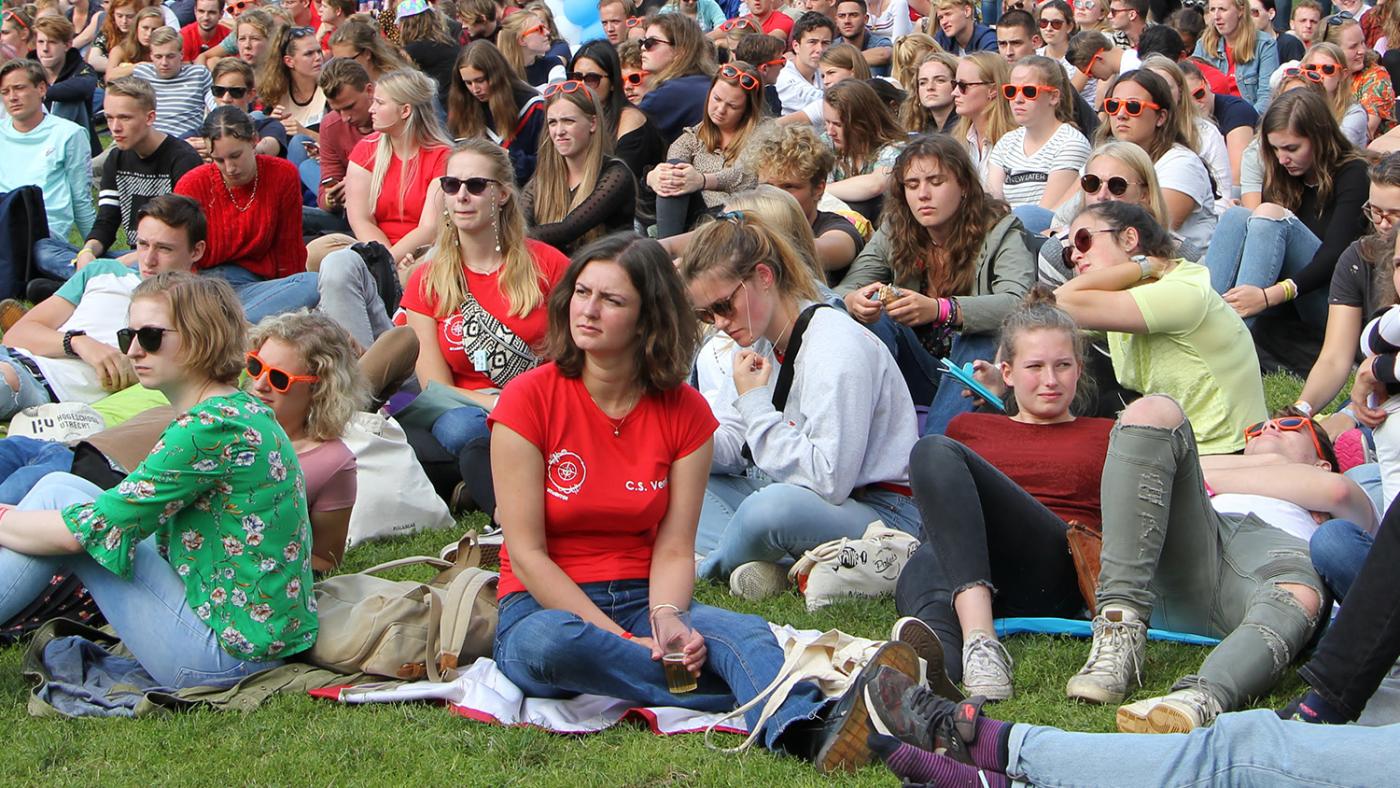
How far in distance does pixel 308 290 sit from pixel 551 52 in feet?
18.9

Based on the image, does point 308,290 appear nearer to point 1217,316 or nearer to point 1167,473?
point 1217,316

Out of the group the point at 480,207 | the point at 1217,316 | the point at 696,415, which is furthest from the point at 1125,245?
the point at 480,207

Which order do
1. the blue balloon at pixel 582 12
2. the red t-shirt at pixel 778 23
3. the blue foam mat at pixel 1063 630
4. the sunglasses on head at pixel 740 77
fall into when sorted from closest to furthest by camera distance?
the blue foam mat at pixel 1063 630 < the sunglasses on head at pixel 740 77 < the red t-shirt at pixel 778 23 < the blue balloon at pixel 582 12

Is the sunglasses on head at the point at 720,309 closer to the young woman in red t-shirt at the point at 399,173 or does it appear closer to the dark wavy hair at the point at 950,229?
the dark wavy hair at the point at 950,229

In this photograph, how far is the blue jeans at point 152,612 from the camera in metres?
4.41

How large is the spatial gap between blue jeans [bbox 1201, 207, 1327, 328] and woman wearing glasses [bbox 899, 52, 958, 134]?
93.9 inches

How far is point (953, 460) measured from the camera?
4418 millimetres

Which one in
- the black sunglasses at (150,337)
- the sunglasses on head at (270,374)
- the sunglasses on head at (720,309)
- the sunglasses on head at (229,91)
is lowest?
the sunglasses on head at (270,374)

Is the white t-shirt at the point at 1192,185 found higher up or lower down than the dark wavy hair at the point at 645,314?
lower down

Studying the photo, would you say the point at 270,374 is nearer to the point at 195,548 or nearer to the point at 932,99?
the point at 195,548

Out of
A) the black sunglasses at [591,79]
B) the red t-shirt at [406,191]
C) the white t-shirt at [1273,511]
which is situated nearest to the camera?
the white t-shirt at [1273,511]

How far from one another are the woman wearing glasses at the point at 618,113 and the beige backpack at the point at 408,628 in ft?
15.6

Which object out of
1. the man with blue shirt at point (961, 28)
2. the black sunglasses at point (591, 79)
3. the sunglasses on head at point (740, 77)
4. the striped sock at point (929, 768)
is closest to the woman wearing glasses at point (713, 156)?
the sunglasses on head at point (740, 77)

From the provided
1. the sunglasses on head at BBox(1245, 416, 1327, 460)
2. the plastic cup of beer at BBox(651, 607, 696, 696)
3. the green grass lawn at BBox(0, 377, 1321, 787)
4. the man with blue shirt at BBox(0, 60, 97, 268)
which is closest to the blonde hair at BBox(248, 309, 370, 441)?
the green grass lawn at BBox(0, 377, 1321, 787)
